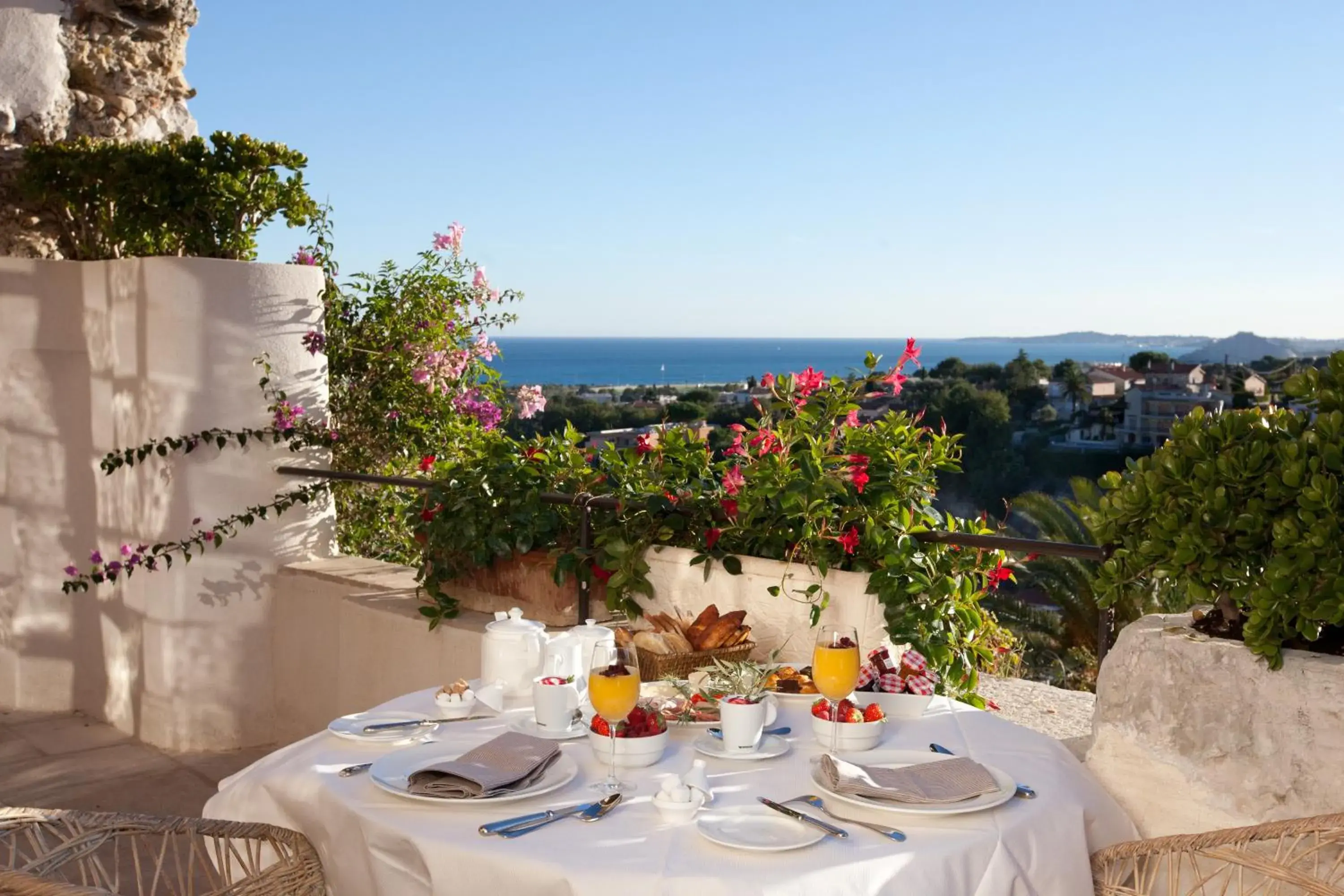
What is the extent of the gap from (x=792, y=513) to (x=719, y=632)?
388 mm

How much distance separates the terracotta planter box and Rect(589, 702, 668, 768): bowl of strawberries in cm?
164

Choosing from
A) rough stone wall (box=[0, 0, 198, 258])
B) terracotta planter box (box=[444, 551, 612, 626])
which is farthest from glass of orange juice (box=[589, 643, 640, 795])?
rough stone wall (box=[0, 0, 198, 258])

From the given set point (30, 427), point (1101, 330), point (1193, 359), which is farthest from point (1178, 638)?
point (1101, 330)

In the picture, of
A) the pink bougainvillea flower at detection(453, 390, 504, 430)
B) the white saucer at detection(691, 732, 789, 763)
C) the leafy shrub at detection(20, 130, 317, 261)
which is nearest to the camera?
the white saucer at detection(691, 732, 789, 763)

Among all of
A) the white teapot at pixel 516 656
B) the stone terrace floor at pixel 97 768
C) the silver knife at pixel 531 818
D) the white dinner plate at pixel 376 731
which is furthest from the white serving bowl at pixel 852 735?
the stone terrace floor at pixel 97 768

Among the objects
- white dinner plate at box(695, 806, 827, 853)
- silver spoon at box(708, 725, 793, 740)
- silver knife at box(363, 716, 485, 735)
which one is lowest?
silver knife at box(363, 716, 485, 735)

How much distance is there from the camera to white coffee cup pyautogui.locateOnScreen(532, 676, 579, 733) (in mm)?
1861

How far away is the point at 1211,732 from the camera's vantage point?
6.37 feet

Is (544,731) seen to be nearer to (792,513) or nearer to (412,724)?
(412,724)

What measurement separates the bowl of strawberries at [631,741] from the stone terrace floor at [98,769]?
8.21 ft

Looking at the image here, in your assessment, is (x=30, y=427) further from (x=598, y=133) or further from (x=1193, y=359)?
(x=598, y=133)

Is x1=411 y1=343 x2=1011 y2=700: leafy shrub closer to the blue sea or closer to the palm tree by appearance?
the palm tree

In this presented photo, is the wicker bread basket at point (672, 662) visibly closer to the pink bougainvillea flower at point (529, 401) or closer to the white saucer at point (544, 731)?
the white saucer at point (544, 731)

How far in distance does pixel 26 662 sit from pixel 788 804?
4.41 meters
